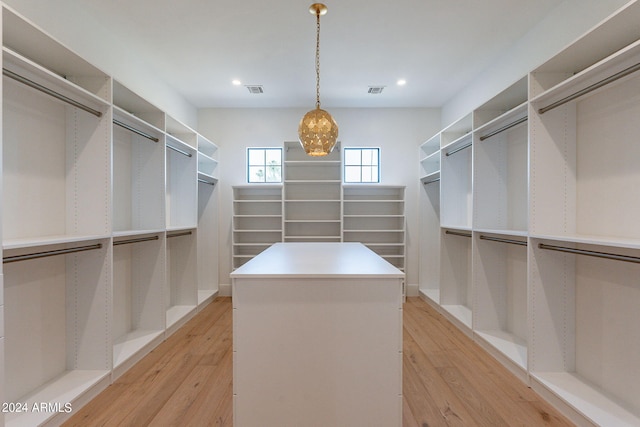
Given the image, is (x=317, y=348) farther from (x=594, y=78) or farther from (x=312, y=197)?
(x=312, y=197)

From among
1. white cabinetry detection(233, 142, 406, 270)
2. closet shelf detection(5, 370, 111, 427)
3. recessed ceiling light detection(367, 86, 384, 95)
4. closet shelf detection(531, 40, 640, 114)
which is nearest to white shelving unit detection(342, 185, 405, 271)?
white cabinetry detection(233, 142, 406, 270)

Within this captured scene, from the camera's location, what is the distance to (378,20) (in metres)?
2.72

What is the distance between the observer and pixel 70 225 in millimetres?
2291

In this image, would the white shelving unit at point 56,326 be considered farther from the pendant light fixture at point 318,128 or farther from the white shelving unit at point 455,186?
the white shelving unit at point 455,186

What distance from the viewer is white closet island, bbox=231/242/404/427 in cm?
169

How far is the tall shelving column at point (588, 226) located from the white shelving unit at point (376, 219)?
250 cm

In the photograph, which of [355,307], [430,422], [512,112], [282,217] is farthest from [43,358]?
[512,112]

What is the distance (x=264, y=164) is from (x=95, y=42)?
2672mm

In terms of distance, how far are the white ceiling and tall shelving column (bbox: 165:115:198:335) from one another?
0.94 metres

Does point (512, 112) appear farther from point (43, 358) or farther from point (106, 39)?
point (43, 358)

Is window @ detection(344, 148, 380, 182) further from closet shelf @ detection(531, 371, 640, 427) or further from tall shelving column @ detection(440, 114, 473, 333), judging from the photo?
closet shelf @ detection(531, 371, 640, 427)

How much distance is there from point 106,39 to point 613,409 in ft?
14.8

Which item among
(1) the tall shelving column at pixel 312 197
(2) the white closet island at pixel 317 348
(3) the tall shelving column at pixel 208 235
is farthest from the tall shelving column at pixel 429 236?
(2) the white closet island at pixel 317 348

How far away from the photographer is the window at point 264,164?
5.07 metres
